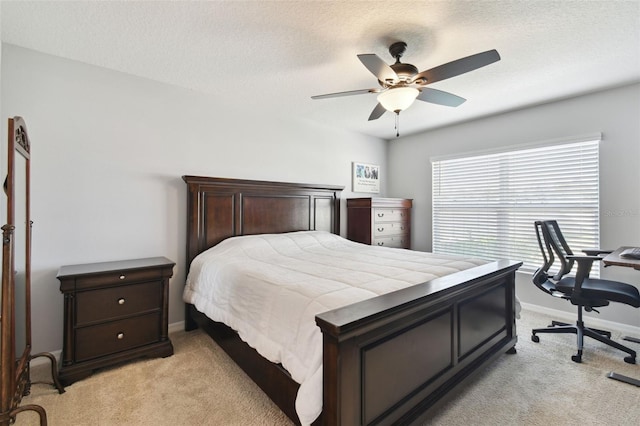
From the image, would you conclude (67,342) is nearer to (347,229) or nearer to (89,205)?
(89,205)

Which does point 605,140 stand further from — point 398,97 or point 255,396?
point 255,396

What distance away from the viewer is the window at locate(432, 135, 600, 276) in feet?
10.7

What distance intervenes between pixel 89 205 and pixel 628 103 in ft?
17.3

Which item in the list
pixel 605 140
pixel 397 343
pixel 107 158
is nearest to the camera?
pixel 397 343

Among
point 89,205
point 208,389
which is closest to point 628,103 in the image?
point 208,389

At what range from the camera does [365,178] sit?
16.2 feet

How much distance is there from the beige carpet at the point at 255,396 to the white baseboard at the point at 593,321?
0.76 metres

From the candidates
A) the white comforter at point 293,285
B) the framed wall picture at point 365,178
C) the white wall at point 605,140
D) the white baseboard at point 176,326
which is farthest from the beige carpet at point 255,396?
the framed wall picture at point 365,178

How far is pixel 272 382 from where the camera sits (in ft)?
5.57

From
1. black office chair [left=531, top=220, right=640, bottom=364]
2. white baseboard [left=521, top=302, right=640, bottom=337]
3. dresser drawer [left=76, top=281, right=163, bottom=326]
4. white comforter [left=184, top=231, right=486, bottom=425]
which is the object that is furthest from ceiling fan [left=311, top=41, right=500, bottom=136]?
white baseboard [left=521, top=302, right=640, bottom=337]

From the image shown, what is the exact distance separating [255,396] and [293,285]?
82 centimetres

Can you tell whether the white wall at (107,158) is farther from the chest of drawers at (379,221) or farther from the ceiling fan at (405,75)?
the ceiling fan at (405,75)

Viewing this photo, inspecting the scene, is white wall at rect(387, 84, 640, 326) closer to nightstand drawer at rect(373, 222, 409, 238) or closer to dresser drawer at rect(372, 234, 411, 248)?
nightstand drawer at rect(373, 222, 409, 238)

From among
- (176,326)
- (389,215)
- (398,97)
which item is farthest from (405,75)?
(176,326)
